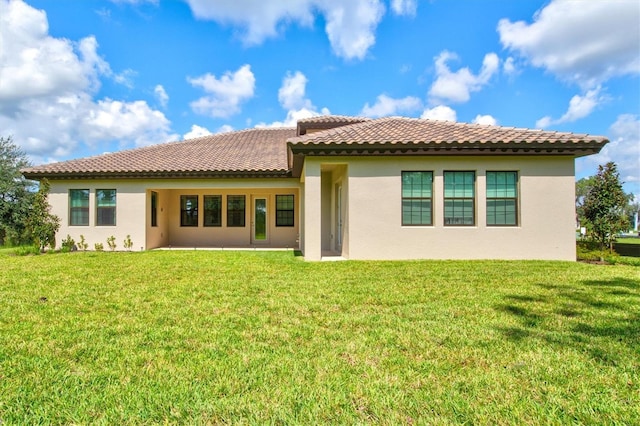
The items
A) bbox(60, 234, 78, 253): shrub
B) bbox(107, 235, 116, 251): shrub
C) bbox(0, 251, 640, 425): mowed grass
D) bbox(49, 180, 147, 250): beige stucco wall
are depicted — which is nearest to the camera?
bbox(0, 251, 640, 425): mowed grass

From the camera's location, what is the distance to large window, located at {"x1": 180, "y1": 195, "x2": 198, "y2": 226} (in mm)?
16703

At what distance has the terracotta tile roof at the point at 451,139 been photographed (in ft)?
32.1

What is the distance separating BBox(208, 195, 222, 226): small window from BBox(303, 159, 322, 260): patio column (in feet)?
26.1

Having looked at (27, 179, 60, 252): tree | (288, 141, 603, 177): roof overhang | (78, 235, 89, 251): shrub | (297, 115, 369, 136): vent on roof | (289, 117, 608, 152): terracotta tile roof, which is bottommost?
(78, 235, 89, 251): shrub

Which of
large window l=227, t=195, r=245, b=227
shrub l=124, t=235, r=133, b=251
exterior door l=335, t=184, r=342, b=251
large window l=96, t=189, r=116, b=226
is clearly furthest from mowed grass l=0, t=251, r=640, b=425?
large window l=227, t=195, r=245, b=227

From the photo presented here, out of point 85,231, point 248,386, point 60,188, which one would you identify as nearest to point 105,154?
point 60,188

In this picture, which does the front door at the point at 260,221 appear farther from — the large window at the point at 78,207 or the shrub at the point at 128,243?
the large window at the point at 78,207

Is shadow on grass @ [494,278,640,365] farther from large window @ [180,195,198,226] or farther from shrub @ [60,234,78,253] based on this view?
shrub @ [60,234,78,253]

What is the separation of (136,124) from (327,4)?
157 feet

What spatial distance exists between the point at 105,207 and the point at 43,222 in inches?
91.4

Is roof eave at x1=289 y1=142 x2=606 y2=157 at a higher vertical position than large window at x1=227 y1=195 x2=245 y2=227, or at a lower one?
higher

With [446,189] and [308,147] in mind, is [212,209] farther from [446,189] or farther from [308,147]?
[446,189]

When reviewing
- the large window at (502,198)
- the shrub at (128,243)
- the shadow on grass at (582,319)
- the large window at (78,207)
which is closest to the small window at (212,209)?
the shrub at (128,243)

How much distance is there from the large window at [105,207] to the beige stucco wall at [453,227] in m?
9.37
